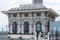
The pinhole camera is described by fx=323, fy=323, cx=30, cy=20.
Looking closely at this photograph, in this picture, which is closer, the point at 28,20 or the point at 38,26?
the point at 38,26

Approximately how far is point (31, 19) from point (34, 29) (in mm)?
2060

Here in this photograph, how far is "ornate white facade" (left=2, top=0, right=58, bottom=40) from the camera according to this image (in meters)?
62.4

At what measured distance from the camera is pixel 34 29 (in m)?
63.8

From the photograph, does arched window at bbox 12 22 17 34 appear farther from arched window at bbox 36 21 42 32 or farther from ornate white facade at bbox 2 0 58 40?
arched window at bbox 36 21 42 32

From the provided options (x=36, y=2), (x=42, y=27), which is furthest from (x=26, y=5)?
(x=42, y=27)

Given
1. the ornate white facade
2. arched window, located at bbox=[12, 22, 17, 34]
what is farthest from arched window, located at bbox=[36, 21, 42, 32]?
arched window, located at bbox=[12, 22, 17, 34]

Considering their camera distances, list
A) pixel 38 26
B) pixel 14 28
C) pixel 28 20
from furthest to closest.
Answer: pixel 14 28, pixel 28 20, pixel 38 26

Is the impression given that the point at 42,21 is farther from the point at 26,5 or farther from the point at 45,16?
the point at 26,5

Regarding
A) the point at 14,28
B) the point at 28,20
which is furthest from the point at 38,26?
the point at 14,28

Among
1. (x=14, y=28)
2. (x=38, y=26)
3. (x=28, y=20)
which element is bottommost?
(x=14, y=28)

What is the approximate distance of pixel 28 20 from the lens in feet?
209

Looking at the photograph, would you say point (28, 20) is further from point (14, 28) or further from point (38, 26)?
point (14, 28)

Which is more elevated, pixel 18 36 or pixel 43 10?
pixel 43 10

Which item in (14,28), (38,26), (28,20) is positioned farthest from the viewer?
(14,28)
